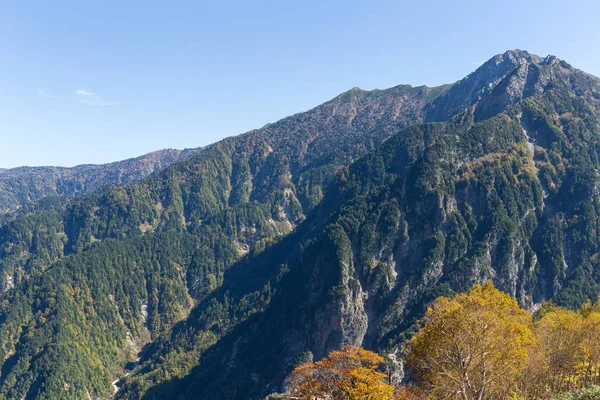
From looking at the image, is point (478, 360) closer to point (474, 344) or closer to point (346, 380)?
point (474, 344)

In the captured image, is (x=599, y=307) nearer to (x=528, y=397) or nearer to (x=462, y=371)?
(x=528, y=397)

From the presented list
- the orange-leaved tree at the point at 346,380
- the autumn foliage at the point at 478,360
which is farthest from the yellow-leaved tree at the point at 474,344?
the orange-leaved tree at the point at 346,380

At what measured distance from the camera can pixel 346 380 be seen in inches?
2172

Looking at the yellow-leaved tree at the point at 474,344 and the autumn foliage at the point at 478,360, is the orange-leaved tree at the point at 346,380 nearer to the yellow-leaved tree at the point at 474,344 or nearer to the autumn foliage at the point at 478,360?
the autumn foliage at the point at 478,360

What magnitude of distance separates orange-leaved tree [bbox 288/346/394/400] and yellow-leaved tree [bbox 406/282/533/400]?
7.63m

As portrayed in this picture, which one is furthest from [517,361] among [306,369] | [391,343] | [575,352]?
[391,343]

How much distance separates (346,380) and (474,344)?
1680 centimetres

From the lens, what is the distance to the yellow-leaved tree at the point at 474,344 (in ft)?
176

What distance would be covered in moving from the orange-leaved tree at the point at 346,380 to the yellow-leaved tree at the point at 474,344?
25.0ft

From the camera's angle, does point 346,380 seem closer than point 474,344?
No

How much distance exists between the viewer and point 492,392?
204 feet

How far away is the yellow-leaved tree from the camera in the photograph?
5362 cm

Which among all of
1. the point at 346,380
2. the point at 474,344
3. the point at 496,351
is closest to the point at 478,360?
the point at 496,351

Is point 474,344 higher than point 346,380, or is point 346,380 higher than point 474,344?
point 474,344
